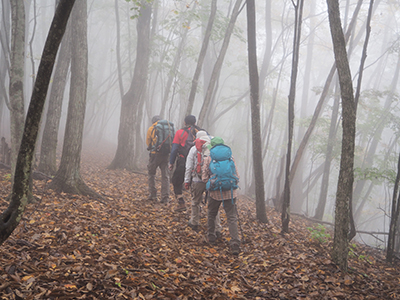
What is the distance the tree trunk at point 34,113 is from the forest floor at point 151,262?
77cm

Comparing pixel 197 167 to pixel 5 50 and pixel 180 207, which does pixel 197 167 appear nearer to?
pixel 180 207

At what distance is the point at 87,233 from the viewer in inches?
173

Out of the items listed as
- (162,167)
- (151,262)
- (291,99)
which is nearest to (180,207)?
(162,167)

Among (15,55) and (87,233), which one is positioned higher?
(15,55)

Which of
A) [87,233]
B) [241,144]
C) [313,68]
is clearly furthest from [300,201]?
[313,68]

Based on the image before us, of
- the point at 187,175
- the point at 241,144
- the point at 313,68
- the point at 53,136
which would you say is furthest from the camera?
the point at 313,68

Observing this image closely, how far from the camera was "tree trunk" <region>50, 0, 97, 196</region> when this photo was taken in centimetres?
632

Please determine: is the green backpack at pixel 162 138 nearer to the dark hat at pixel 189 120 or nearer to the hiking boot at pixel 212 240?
the dark hat at pixel 189 120

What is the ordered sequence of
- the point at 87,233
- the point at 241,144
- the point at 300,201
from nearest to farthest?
1. the point at 87,233
2. the point at 300,201
3. the point at 241,144

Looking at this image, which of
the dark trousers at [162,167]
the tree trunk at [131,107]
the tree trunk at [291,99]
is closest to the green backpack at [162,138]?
the dark trousers at [162,167]

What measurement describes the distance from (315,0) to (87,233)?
21.8 meters

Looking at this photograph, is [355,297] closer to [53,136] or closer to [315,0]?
[53,136]

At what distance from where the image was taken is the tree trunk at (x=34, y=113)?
2389 mm

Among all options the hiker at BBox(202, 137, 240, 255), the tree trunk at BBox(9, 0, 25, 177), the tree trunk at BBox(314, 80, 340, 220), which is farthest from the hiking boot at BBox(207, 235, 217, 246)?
the tree trunk at BBox(314, 80, 340, 220)
